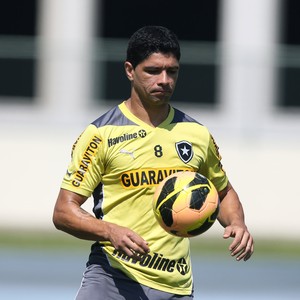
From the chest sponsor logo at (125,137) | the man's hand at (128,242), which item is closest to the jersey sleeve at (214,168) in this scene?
the chest sponsor logo at (125,137)

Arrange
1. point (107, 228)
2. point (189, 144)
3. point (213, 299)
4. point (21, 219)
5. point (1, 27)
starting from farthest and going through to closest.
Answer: point (1, 27) < point (21, 219) < point (213, 299) < point (189, 144) < point (107, 228)

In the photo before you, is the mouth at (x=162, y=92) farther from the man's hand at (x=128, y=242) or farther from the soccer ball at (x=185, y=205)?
the man's hand at (x=128, y=242)

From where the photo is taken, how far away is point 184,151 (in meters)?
7.12

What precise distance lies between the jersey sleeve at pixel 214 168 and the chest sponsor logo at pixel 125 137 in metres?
0.46

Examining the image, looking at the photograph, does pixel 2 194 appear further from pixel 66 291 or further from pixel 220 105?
pixel 66 291

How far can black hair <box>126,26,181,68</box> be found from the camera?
6984 millimetres

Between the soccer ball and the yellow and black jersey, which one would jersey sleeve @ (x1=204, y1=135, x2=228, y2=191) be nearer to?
the yellow and black jersey

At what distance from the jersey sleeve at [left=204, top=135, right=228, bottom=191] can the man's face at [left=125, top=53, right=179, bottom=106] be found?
1.48ft

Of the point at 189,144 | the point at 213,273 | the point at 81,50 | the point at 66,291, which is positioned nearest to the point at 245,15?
the point at 81,50

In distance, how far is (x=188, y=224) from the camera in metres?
6.67

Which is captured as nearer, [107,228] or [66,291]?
[107,228]

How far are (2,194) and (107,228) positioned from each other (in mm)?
13440

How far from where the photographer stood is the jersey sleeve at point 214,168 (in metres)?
7.32

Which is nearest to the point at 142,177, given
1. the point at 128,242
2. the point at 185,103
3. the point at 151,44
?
the point at 128,242
